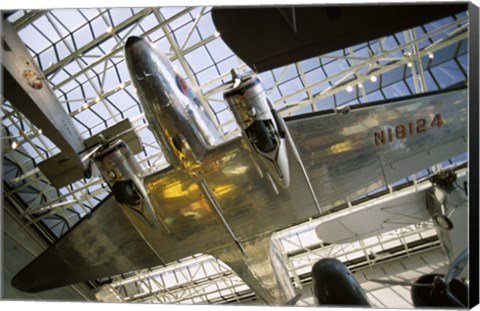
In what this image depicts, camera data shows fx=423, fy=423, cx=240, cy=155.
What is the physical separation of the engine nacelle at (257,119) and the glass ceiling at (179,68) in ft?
15.4

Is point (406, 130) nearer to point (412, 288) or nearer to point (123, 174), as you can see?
point (412, 288)

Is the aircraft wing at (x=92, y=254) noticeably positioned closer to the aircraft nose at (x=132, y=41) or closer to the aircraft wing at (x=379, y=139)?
the aircraft nose at (x=132, y=41)

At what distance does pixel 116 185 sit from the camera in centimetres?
675

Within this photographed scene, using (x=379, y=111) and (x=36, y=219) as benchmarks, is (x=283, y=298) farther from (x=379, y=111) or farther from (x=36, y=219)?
(x=36, y=219)

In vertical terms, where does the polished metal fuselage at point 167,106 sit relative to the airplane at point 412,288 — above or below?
above

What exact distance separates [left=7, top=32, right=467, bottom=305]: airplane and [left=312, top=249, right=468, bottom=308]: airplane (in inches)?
20.6

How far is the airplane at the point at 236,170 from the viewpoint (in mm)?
6312

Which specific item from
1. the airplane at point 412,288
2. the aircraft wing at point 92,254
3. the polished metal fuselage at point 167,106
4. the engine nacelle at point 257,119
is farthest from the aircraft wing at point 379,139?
the aircraft wing at point 92,254

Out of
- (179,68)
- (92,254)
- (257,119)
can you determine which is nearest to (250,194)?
(257,119)

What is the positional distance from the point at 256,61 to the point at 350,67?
8.97 meters

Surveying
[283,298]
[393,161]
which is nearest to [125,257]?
[283,298]

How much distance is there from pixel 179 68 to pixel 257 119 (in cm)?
707

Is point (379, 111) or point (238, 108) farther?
point (379, 111)

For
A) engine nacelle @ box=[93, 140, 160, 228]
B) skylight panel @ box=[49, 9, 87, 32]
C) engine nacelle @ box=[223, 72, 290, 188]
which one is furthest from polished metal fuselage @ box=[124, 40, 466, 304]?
skylight panel @ box=[49, 9, 87, 32]
